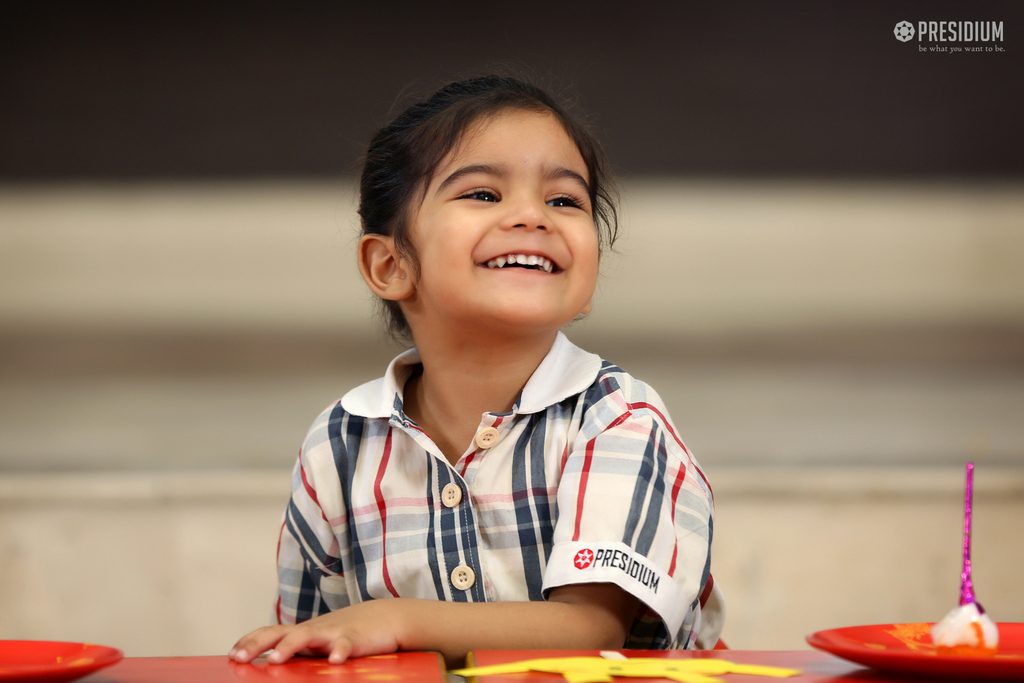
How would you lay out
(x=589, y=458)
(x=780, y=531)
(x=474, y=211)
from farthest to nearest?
(x=780, y=531)
(x=474, y=211)
(x=589, y=458)

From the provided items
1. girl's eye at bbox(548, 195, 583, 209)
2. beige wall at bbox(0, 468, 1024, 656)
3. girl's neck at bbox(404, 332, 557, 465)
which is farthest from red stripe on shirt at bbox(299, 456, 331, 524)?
beige wall at bbox(0, 468, 1024, 656)

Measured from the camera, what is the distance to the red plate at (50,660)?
1.38ft

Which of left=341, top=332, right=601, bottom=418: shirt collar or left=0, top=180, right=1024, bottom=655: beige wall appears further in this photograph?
left=0, top=180, right=1024, bottom=655: beige wall

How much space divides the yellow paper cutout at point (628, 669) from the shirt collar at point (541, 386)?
1.21 ft

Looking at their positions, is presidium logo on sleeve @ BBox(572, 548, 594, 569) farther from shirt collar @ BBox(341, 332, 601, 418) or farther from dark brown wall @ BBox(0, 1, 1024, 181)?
dark brown wall @ BBox(0, 1, 1024, 181)

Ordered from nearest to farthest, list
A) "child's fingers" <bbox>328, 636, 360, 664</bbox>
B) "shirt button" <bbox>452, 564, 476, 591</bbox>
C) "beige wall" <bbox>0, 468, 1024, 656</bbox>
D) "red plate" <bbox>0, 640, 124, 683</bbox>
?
"red plate" <bbox>0, 640, 124, 683</bbox> → "child's fingers" <bbox>328, 636, 360, 664</bbox> → "shirt button" <bbox>452, 564, 476, 591</bbox> → "beige wall" <bbox>0, 468, 1024, 656</bbox>

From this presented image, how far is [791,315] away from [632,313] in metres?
0.32

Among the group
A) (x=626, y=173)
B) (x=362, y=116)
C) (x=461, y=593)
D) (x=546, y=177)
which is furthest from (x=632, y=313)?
(x=461, y=593)

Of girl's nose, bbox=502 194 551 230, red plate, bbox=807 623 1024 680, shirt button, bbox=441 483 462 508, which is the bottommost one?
red plate, bbox=807 623 1024 680

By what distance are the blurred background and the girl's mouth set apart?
3.41 ft

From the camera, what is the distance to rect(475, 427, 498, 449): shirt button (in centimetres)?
84

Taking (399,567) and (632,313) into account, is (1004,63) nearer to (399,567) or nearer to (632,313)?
(632,313)

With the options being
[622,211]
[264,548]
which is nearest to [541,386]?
[264,548]

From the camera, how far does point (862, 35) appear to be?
6.18 feet
